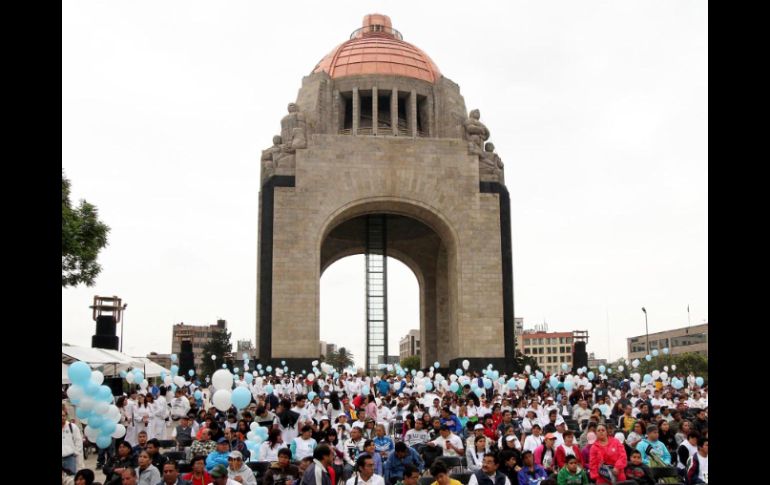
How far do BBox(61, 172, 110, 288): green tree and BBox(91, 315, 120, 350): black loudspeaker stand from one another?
60.2 ft

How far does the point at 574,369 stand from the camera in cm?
3622

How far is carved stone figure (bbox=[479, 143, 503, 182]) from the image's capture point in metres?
34.8

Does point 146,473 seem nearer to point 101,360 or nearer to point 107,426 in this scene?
point 107,426

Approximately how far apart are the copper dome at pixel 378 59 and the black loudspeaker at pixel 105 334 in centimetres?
1886

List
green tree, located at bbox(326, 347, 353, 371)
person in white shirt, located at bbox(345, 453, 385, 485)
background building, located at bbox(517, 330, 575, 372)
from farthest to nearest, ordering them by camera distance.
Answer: background building, located at bbox(517, 330, 575, 372) < green tree, located at bbox(326, 347, 353, 371) < person in white shirt, located at bbox(345, 453, 385, 485)

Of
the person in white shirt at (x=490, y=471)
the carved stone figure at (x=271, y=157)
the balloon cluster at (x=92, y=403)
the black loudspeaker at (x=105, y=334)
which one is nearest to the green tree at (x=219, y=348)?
the black loudspeaker at (x=105, y=334)

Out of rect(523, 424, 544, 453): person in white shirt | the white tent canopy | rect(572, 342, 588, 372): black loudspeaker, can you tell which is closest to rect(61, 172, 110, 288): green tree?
the white tent canopy

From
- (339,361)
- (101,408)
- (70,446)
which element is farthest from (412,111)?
(339,361)

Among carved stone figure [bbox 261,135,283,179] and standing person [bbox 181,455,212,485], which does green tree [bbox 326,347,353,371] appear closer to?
carved stone figure [bbox 261,135,283,179]

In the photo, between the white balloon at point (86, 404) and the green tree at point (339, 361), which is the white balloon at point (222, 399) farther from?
the green tree at point (339, 361)

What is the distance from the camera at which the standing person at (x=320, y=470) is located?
809cm
